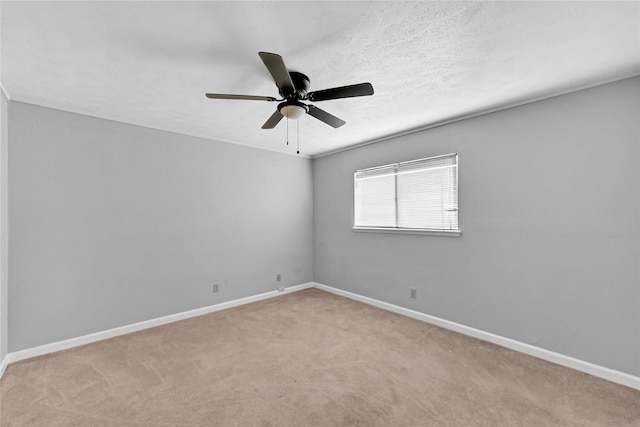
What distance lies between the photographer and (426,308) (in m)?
3.41

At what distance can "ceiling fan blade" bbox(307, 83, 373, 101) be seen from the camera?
1.79 meters

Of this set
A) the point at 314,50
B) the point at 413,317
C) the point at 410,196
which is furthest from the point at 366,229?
the point at 314,50

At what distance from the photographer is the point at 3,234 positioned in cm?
239

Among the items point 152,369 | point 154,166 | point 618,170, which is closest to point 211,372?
point 152,369

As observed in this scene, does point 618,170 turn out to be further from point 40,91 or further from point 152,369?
point 40,91

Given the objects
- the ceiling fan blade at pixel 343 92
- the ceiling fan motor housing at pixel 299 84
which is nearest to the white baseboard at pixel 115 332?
the ceiling fan motor housing at pixel 299 84

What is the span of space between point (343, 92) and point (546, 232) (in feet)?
7.65

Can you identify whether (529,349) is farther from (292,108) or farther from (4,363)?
(4,363)

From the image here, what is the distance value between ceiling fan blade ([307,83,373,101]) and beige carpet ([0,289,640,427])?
7.25 feet

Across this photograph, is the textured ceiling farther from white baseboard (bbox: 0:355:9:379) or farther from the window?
white baseboard (bbox: 0:355:9:379)

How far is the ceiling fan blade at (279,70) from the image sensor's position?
4.75 feet

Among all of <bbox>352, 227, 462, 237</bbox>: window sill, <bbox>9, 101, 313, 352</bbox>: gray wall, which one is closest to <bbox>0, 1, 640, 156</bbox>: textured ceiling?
<bbox>9, 101, 313, 352</bbox>: gray wall

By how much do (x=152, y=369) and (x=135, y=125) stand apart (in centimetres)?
270

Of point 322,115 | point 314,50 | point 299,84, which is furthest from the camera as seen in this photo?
point 322,115
